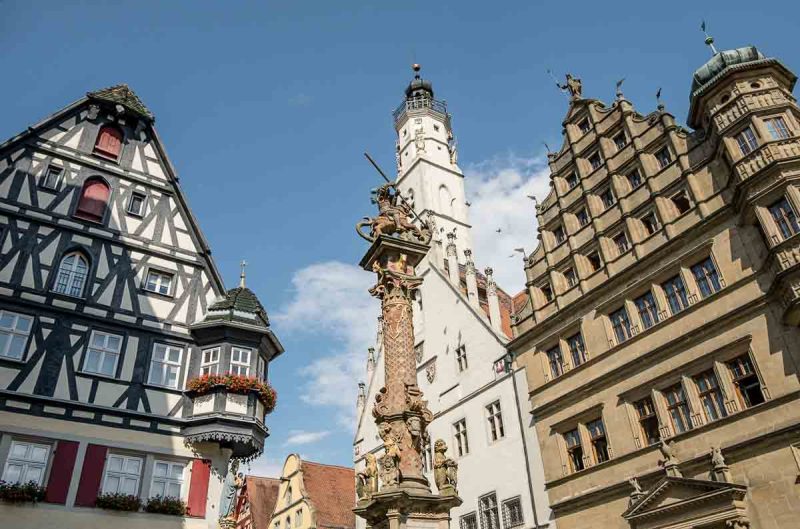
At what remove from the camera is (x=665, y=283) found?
60.4 feet

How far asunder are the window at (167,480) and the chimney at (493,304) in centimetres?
1297

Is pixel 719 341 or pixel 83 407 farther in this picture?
pixel 83 407

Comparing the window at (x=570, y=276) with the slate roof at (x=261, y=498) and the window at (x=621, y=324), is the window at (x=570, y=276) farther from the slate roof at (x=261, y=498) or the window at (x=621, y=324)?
the slate roof at (x=261, y=498)

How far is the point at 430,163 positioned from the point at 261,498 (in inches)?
1084

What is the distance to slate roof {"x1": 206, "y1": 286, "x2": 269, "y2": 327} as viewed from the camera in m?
20.6

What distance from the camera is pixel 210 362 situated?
19.9 metres

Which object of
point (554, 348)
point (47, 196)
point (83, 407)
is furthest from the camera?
point (554, 348)

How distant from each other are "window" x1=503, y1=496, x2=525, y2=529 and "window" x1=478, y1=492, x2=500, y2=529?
0.36m

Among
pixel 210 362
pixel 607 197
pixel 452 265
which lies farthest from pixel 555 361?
pixel 210 362

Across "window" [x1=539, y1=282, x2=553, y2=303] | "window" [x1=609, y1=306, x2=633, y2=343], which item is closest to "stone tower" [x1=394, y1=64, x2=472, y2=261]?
"window" [x1=539, y1=282, x2=553, y2=303]

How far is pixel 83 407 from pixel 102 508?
2927 millimetres

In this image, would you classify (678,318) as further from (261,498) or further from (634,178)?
(261,498)

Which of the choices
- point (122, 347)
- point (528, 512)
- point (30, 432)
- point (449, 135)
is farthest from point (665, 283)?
point (449, 135)

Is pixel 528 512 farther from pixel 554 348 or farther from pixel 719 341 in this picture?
pixel 719 341
